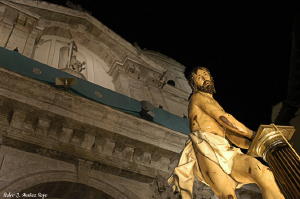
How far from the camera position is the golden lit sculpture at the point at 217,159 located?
477 cm

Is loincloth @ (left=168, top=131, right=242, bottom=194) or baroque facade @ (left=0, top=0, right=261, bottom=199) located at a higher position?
baroque facade @ (left=0, top=0, right=261, bottom=199)

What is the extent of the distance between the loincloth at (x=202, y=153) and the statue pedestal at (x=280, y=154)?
0.33 meters

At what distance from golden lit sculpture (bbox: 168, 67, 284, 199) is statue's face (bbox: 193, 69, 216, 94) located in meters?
0.23

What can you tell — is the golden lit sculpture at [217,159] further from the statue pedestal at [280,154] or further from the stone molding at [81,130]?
the stone molding at [81,130]

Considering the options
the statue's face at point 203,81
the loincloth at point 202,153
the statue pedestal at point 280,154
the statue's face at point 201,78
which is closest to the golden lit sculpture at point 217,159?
the loincloth at point 202,153

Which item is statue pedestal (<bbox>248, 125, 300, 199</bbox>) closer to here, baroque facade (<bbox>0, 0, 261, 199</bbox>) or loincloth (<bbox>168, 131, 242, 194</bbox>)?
loincloth (<bbox>168, 131, 242, 194</bbox>)

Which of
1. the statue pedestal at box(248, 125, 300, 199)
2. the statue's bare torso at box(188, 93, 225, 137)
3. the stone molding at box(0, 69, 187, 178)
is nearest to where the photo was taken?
the statue pedestal at box(248, 125, 300, 199)

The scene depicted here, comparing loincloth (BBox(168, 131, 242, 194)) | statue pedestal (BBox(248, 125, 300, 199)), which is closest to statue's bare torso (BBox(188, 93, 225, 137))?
loincloth (BBox(168, 131, 242, 194))

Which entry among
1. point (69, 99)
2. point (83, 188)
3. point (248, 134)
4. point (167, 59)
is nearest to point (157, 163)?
point (83, 188)

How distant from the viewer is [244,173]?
4918 mm

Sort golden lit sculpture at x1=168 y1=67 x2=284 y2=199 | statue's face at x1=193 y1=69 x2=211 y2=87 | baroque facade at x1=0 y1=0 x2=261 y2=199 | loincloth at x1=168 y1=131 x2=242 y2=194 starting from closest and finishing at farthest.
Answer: golden lit sculpture at x1=168 y1=67 x2=284 y2=199 → loincloth at x1=168 y1=131 x2=242 y2=194 → statue's face at x1=193 y1=69 x2=211 y2=87 → baroque facade at x1=0 y1=0 x2=261 y2=199

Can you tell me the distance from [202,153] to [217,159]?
23 cm

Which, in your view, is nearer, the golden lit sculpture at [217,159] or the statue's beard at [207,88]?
the golden lit sculpture at [217,159]

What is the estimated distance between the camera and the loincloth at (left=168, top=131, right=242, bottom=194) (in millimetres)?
5109
